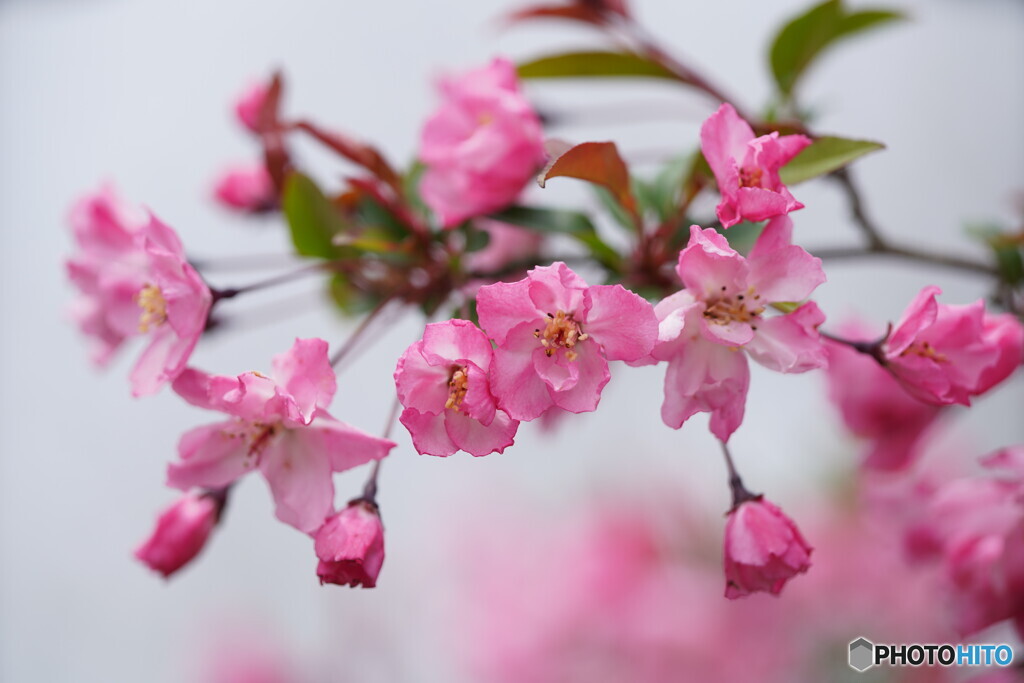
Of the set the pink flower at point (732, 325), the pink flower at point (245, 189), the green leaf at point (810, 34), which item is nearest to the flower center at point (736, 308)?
the pink flower at point (732, 325)

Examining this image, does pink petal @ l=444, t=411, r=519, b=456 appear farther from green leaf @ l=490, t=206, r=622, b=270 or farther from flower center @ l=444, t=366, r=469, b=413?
green leaf @ l=490, t=206, r=622, b=270

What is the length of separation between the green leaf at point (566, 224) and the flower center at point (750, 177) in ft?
0.43

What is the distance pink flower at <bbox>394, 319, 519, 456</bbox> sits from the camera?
34cm

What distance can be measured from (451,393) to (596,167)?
168 mm

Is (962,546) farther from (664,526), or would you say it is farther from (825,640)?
(664,526)

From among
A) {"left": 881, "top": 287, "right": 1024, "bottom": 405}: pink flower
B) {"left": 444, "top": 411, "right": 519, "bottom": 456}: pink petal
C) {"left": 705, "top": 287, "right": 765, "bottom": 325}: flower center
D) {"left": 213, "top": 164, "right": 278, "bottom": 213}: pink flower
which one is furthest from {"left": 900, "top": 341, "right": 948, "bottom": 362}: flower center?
{"left": 213, "top": 164, "right": 278, "bottom": 213}: pink flower

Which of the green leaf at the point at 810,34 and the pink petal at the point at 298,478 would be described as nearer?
the pink petal at the point at 298,478

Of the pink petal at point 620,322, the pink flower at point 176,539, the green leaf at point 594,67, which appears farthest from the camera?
the green leaf at point 594,67

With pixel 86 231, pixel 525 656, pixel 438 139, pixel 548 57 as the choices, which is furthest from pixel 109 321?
pixel 525 656

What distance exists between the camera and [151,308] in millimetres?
478

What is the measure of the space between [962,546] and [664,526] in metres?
0.61

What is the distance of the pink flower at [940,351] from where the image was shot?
1.32 feet

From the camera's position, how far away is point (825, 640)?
1.02m

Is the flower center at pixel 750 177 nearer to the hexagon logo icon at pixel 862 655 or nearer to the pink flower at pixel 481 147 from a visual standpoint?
the pink flower at pixel 481 147
